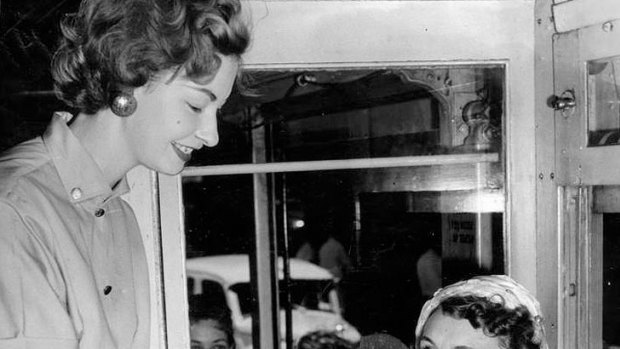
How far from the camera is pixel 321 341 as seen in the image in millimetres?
2877

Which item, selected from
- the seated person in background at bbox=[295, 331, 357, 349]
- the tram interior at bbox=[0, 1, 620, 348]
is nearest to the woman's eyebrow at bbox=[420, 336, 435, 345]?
the tram interior at bbox=[0, 1, 620, 348]

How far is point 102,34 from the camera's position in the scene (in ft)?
4.34

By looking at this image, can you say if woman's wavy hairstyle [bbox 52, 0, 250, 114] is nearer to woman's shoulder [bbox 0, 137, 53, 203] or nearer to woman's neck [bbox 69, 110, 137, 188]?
woman's neck [bbox 69, 110, 137, 188]

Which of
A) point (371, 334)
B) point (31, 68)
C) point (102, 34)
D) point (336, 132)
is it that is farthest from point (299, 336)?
point (102, 34)

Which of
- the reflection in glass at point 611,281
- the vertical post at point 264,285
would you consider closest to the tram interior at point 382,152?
the reflection in glass at point 611,281

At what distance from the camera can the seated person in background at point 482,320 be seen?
1.50 m

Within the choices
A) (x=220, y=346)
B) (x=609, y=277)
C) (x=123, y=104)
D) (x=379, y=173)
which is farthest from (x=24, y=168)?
(x=609, y=277)

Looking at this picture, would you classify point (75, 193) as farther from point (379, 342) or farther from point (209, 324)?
point (379, 342)

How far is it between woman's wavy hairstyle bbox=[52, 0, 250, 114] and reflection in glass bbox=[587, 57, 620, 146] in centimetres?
103

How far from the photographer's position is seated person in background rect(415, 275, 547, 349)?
4.91 ft

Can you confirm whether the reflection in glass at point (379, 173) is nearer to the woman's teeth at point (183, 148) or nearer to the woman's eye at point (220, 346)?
the woman's eye at point (220, 346)

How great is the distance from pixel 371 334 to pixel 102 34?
1385 millimetres

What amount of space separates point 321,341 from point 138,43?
1.92 meters

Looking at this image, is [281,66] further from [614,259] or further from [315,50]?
[614,259]
